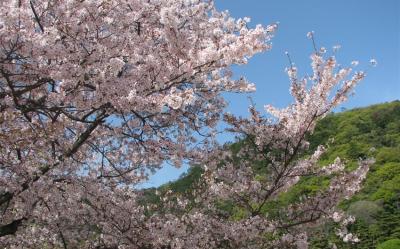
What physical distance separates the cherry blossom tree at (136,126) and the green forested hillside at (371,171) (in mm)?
28126

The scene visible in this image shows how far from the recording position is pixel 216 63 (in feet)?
23.4

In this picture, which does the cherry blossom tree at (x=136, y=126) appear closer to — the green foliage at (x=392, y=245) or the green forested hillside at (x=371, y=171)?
the green forested hillside at (x=371, y=171)

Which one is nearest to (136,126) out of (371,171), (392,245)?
(392,245)

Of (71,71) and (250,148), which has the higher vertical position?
(250,148)

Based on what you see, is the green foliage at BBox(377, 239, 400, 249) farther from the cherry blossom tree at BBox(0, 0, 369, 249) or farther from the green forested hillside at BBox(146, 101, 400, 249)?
the cherry blossom tree at BBox(0, 0, 369, 249)

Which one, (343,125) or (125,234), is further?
(343,125)

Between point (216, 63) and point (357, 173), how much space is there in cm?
457

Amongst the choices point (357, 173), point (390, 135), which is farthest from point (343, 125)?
point (357, 173)

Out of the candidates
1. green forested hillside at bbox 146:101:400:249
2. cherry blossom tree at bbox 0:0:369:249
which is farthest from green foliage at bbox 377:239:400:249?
cherry blossom tree at bbox 0:0:369:249

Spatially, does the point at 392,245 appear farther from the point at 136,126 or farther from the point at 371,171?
the point at 136,126

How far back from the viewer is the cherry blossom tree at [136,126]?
22.7 feet

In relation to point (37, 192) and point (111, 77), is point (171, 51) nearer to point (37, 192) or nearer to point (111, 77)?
point (111, 77)

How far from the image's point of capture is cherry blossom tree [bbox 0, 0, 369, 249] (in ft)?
22.7

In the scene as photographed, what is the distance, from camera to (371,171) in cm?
9062
